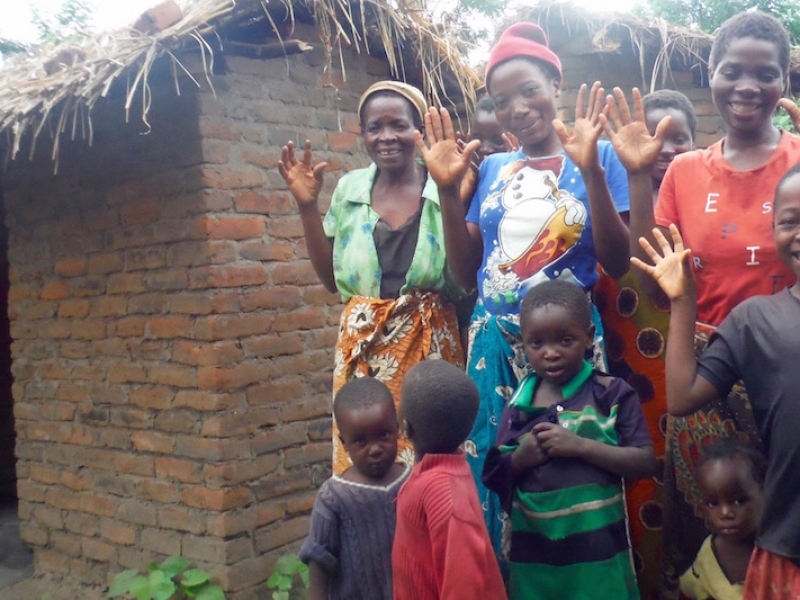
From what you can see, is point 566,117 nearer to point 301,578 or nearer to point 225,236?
point 225,236

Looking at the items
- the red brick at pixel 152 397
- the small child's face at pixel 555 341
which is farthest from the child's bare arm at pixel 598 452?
the red brick at pixel 152 397

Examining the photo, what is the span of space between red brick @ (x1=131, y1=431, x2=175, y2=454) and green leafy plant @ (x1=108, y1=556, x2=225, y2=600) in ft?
1.57

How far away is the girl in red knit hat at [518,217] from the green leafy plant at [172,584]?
159 cm

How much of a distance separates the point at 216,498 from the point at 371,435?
1.49 metres

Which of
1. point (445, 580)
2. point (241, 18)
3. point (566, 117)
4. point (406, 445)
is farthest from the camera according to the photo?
point (566, 117)

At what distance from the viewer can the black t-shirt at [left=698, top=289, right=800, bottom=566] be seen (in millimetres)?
1601

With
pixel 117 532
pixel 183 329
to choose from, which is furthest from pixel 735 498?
pixel 117 532

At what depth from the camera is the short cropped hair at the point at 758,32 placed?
2016 mm

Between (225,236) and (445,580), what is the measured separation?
210cm

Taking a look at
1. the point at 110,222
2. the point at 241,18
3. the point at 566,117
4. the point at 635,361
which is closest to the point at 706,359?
the point at 635,361

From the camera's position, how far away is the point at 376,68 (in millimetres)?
4219

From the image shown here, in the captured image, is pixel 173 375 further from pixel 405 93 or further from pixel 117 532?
pixel 405 93

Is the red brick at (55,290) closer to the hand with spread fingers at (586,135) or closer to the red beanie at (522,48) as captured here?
the red beanie at (522,48)

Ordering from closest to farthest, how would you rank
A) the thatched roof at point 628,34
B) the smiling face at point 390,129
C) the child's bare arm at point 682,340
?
→ the child's bare arm at point 682,340, the smiling face at point 390,129, the thatched roof at point 628,34
